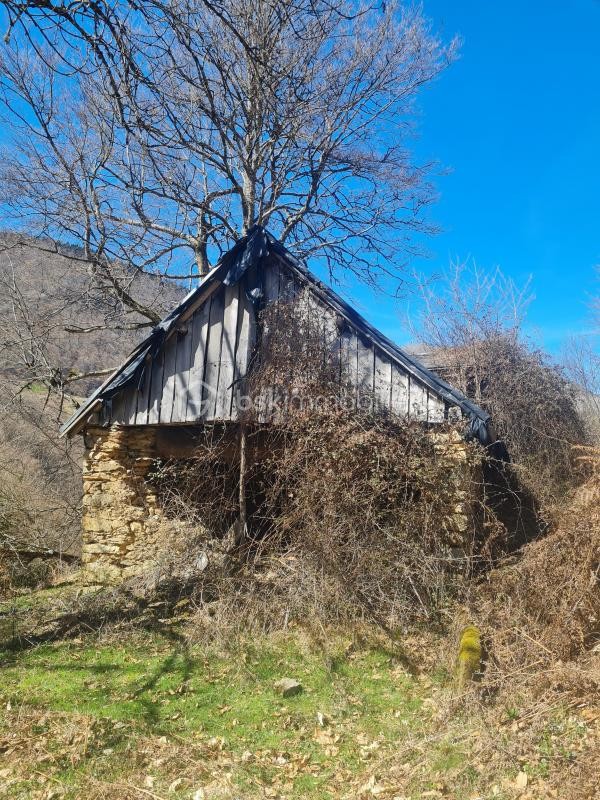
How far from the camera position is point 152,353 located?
8.23 metres

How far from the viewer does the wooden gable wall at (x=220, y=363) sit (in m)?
7.66

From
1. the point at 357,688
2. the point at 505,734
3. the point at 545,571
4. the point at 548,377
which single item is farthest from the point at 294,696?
the point at 548,377

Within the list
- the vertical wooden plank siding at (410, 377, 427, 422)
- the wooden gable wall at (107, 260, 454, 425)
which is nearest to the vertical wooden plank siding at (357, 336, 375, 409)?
the wooden gable wall at (107, 260, 454, 425)

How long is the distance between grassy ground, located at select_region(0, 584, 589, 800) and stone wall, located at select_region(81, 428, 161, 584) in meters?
2.44

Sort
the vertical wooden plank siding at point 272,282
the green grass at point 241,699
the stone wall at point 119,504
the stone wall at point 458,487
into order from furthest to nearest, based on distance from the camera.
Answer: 1. the stone wall at point 119,504
2. the vertical wooden plank siding at point 272,282
3. the stone wall at point 458,487
4. the green grass at point 241,699

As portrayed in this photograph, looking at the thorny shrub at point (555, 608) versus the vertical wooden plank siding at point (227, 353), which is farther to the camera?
the vertical wooden plank siding at point (227, 353)

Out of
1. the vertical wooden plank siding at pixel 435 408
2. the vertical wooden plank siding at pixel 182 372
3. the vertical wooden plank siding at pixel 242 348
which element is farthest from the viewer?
the vertical wooden plank siding at pixel 182 372

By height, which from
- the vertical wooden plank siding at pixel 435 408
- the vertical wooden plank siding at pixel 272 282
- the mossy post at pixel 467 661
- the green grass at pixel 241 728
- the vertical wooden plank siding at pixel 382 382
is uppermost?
the vertical wooden plank siding at pixel 272 282

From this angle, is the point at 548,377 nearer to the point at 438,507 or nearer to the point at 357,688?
the point at 438,507

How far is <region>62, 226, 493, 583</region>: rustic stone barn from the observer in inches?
300

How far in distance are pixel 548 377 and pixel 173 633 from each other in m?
10.6

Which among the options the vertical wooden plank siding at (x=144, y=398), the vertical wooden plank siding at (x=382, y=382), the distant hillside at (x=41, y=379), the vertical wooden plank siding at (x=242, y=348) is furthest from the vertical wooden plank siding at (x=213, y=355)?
the distant hillside at (x=41, y=379)

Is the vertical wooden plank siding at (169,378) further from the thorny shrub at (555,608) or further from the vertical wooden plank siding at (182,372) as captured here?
the thorny shrub at (555,608)

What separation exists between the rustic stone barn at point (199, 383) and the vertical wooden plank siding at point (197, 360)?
14 millimetres
